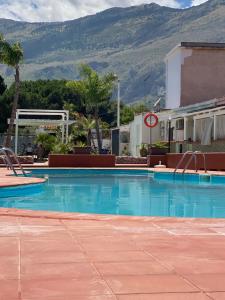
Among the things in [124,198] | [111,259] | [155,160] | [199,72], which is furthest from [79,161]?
[111,259]

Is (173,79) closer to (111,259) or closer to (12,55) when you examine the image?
(12,55)

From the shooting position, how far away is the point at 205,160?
19.2m

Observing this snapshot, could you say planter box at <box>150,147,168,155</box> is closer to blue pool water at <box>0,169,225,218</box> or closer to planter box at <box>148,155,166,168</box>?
planter box at <box>148,155,166,168</box>

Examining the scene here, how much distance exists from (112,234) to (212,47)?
93.0 feet

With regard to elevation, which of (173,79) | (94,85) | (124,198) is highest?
(173,79)

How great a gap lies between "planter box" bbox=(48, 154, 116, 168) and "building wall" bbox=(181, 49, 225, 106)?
11.0 m

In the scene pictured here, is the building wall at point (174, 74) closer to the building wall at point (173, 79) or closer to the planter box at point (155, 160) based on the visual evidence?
the building wall at point (173, 79)

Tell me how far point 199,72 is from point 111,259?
95.6ft

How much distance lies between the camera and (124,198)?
11445 mm

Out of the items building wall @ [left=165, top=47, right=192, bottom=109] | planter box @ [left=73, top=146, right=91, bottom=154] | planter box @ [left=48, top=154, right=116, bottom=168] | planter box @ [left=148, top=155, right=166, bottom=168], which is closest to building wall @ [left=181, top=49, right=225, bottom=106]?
building wall @ [left=165, top=47, right=192, bottom=109]

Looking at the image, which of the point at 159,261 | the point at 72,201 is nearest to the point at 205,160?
the point at 72,201

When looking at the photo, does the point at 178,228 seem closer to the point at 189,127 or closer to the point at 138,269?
the point at 138,269

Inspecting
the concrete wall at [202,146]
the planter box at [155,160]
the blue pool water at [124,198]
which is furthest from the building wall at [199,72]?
the blue pool water at [124,198]

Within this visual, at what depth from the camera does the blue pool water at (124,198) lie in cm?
934
